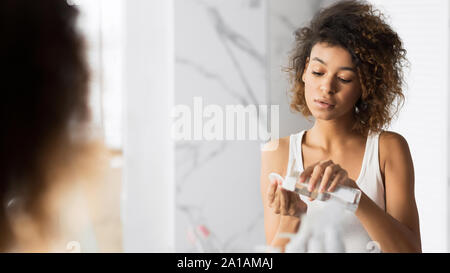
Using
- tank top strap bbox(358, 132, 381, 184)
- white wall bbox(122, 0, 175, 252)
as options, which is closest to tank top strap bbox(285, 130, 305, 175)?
tank top strap bbox(358, 132, 381, 184)

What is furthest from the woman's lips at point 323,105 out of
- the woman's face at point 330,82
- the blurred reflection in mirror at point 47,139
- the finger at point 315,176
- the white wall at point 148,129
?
the blurred reflection in mirror at point 47,139

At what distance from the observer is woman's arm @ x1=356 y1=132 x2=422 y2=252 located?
68 centimetres

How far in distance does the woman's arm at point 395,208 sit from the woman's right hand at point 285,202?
0.10 meters

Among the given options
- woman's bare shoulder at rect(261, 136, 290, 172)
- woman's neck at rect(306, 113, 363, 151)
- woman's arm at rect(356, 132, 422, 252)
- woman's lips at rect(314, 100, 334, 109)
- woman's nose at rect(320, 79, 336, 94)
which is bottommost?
woman's arm at rect(356, 132, 422, 252)

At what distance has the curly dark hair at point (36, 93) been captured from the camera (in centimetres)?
71

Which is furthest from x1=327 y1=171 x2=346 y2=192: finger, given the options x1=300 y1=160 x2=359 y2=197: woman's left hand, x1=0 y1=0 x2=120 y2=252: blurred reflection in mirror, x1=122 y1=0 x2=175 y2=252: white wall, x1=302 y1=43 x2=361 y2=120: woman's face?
x1=0 y1=0 x2=120 y2=252: blurred reflection in mirror

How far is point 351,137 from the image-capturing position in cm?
71

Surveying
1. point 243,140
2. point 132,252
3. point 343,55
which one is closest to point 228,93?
point 243,140

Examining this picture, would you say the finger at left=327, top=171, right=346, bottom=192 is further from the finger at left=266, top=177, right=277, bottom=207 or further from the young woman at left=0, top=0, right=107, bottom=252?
the young woman at left=0, top=0, right=107, bottom=252

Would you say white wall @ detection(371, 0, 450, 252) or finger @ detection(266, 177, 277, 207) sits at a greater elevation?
white wall @ detection(371, 0, 450, 252)

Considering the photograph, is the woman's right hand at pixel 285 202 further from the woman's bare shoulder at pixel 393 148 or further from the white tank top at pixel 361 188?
the woman's bare shoulder at pixel 393 148

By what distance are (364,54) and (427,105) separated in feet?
0.53

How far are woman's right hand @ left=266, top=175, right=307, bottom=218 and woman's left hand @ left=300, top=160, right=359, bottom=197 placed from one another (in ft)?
0.11

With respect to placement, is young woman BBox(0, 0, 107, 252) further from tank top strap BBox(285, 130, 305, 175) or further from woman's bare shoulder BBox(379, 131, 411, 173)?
woman's bare shoulder BBox(379, 131, 411, 173)
